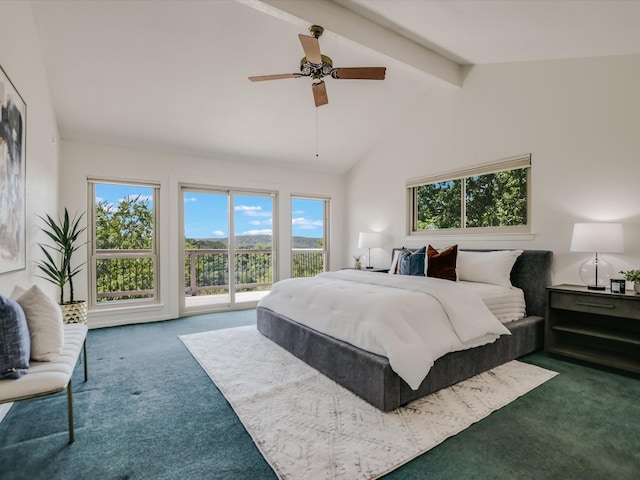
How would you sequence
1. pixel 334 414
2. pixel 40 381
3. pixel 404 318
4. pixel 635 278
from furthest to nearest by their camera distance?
pixel 635 278
pixel 404 318
pixel 334 414
pixel 40 381

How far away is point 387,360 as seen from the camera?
211 cm

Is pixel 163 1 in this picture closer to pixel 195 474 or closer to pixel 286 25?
pixel 286 25

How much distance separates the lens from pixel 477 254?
3.80 meters

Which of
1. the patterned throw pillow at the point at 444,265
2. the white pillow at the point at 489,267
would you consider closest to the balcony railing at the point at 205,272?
the patterned throw pillow at the point at 444,265

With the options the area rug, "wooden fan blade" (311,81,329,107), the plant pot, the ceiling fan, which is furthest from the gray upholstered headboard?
the plant pot

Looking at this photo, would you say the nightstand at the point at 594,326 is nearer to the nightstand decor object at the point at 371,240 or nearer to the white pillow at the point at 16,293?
the nightstand decor object at the point at 371,240

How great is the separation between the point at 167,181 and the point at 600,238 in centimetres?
510

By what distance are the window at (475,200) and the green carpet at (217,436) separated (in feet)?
6.09

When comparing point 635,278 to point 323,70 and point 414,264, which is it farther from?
point 323,70

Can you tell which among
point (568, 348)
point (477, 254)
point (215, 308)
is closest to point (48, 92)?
point (215, 308)

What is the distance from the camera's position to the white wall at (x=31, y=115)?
6.89 feet

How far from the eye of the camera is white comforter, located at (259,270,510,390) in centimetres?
214

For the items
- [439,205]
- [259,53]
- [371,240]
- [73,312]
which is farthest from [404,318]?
[73,312]

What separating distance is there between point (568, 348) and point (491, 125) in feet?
8.48
